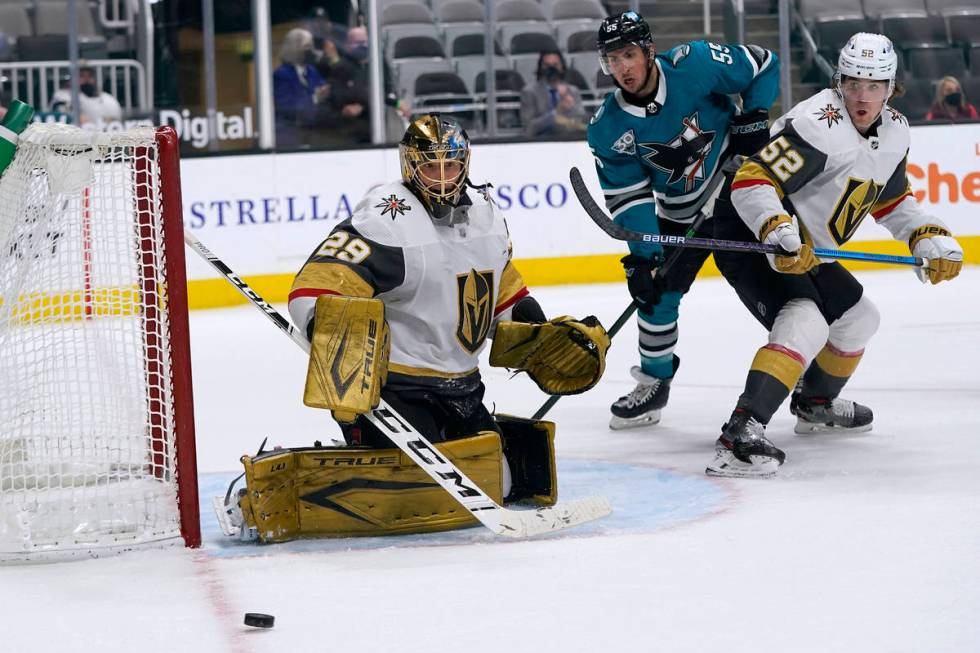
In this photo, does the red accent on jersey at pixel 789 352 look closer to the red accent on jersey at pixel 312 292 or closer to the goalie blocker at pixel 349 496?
the goalie blocker at pixel 349 496

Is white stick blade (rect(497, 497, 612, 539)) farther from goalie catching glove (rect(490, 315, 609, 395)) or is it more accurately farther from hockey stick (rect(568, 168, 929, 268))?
hockey stick (rect(568, 168, 929, 268))

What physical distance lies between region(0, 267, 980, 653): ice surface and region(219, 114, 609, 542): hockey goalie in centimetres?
9

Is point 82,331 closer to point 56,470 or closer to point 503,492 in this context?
point 56,470

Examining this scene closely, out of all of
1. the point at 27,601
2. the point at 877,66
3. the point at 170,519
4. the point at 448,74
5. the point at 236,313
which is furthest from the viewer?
the point at 448,74

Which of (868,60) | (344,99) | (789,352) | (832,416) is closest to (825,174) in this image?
(868,60)

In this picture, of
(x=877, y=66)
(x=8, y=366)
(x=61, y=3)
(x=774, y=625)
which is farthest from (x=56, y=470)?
(x=61, y=3)

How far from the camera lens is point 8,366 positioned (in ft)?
9.82

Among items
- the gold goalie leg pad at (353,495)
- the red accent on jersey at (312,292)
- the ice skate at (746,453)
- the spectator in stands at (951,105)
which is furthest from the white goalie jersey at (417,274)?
the spectator in stands at (951,105)

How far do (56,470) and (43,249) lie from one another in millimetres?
425

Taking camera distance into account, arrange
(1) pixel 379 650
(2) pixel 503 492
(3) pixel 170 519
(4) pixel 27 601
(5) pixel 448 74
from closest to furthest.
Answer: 1. (1) pixel 379 650
2. (4) pixel 27 601
3. (3) pixel 170 519
4. (2) pixel 503 492
5. (5) pixel 448 74

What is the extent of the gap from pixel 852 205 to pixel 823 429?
0.64 meters

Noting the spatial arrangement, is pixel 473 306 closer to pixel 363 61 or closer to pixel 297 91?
pixel 297 91

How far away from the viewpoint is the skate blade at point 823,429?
160 inches

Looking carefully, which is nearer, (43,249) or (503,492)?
(43,249)
